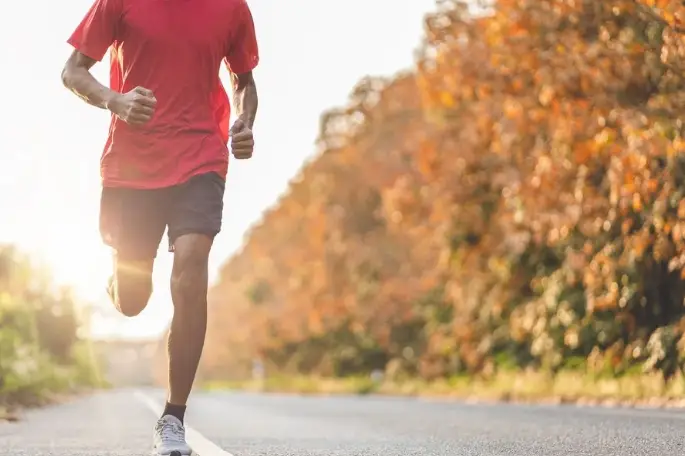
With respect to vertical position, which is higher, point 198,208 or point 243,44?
point 243,44

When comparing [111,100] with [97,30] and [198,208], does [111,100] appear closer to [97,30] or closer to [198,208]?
[97,30]

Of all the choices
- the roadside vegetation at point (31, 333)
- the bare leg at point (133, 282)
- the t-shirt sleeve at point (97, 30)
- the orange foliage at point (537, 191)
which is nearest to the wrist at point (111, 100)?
the t-shirt sleeve at point (97, 30)

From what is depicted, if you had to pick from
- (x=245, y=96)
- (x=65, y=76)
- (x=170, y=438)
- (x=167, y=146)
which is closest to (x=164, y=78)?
(x=167, y=146)

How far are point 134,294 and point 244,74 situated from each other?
1154 millimetres

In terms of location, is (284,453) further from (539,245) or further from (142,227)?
(539,245)

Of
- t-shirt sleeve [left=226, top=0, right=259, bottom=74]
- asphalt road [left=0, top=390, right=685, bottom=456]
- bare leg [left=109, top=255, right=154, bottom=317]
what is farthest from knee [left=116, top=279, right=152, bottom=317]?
asphalt road [left=0, top=390, right=685, bottom=456]

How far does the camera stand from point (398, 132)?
3284cm

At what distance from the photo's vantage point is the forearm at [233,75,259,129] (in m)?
6.00

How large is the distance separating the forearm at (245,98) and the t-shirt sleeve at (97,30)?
26.8 inches

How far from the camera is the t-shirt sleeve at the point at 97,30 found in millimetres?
5617

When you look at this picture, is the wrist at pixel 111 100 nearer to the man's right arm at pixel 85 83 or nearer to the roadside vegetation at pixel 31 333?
the man's right arm at pixel 85 83

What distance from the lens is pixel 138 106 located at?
5316 millimetres

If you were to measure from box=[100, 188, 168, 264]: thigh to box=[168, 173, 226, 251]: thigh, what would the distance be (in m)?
0.08

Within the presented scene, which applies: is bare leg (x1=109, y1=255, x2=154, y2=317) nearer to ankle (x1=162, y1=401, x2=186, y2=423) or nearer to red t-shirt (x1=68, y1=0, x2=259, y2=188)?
red t-shirt (x1=68, y1=0, x2=259, y2=188)
